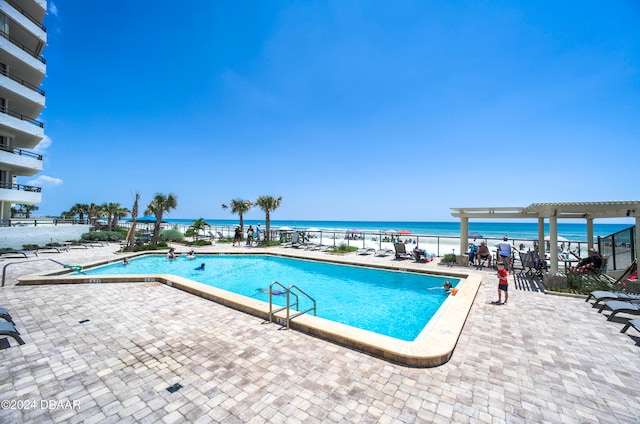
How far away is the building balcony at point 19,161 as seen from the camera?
17.0 metres

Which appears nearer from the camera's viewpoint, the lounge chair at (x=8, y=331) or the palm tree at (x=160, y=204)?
the lounge chair at (x=8, y=331)

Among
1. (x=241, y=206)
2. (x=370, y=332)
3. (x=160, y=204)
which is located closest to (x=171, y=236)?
(x=160, y=204)

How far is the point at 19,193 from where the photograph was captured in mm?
17750

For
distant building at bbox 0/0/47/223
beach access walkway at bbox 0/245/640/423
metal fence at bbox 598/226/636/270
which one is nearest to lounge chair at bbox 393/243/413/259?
metal fence at bbox 598/226/636/270

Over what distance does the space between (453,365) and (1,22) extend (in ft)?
100

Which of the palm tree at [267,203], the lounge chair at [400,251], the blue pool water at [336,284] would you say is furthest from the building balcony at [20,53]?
the lounge chair at [400,251]

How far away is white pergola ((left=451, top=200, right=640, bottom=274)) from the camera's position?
25.2 feet

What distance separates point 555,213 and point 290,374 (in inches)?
421

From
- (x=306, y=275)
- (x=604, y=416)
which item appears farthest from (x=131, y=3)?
(x=604, y=416)

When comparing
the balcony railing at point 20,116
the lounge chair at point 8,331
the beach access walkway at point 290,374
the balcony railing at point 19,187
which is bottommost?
the beach access walkway at point 290,374

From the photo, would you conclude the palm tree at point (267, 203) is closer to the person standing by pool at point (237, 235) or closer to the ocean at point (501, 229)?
the person standing by pool at point (237, 235)

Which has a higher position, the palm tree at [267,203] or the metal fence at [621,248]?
the palm tree at [267,203]

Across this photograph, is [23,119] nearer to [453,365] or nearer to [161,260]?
[161,260]

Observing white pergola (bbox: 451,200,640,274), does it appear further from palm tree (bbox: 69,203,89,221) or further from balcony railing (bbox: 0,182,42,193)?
palm tree (bbox: 69,203,89,221)
